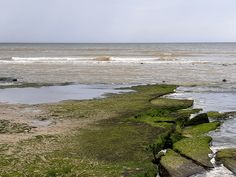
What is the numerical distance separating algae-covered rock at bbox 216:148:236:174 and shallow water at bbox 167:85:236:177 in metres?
0.21

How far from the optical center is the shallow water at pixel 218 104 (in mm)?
18328

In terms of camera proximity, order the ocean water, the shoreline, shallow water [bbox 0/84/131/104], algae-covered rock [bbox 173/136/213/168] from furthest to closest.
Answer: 1. the ocean water
2. shallow water [bbox 0/84/131/104]
3. algae-covered rock [bbox 173/136/213/168]
4. the shoreline

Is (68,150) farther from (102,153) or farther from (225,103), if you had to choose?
(225,103)

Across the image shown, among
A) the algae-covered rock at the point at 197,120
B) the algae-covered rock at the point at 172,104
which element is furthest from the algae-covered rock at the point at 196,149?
the algae-covered rock at the point at 172,104

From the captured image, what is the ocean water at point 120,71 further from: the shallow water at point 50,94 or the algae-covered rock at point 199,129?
the algae-covered rock at point 199,129

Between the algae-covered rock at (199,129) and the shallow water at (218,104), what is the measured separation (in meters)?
0.32

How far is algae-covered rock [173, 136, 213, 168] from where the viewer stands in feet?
52.7

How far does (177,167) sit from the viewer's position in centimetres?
1498

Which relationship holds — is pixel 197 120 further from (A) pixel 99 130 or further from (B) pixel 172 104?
(A) pixel 99 130

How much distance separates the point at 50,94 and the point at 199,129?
1822 centimetres

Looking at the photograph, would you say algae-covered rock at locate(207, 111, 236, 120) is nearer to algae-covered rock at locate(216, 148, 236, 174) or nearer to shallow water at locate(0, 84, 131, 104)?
algae-covered rock at locate(216, 148, 236, 174)

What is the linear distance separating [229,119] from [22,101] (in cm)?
1604

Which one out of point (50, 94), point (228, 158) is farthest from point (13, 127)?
point (50, 94)

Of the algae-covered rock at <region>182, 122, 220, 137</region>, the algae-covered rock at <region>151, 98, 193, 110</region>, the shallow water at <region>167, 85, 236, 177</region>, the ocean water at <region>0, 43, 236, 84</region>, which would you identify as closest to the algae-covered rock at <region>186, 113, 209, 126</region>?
the algae-covered rock at <region>182, 122, 220, 137</region>
